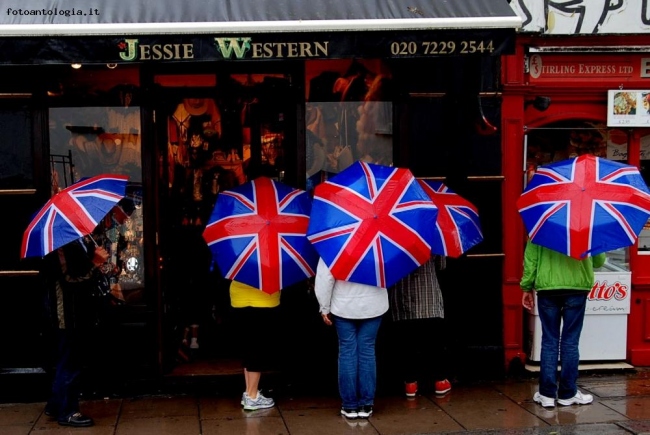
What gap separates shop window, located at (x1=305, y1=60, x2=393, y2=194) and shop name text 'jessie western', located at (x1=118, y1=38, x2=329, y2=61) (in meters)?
1.42

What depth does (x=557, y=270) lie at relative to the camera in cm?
677

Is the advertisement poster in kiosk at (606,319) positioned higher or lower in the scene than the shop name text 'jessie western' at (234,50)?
Answer: lower

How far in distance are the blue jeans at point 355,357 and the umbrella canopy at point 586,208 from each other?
5.25 ft

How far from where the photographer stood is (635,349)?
27.4 feet

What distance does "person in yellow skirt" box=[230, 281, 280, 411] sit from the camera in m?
6.92

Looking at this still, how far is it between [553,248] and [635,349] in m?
2.67

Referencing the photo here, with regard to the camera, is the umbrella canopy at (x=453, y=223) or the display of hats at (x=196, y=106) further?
the display of hats at (x=196, y=106)

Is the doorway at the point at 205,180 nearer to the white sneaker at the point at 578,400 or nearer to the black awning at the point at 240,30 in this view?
the black awning at the point at 240,30

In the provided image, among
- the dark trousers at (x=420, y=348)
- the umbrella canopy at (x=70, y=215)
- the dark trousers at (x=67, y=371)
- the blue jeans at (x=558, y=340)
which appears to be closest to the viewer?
the umbrella canopy at (x=70, y=215)

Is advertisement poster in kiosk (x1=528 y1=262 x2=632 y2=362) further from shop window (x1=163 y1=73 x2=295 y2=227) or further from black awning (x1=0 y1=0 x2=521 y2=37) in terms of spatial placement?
shop window (x1=163 y1=73 x2=295 y2=227)

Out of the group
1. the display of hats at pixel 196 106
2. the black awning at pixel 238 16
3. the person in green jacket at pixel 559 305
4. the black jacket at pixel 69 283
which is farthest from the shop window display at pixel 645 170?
the black jacket at pixel 69 283

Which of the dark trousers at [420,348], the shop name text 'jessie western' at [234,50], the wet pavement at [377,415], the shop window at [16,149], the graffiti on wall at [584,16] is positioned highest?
the graffiti on wall at [584,16]

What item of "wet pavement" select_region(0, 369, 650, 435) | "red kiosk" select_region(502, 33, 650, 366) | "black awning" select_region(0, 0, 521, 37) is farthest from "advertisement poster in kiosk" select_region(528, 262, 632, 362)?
"black awning" select_region(0, 0, 521, 37)

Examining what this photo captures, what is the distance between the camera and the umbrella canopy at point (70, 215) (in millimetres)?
5930
